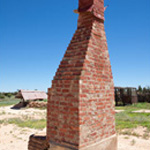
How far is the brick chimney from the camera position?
10.5 feet

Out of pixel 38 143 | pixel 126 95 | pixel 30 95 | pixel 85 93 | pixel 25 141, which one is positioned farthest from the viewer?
pixel 30 95

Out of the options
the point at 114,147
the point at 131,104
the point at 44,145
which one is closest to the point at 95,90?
the point at 114,147

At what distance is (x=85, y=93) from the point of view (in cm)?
327

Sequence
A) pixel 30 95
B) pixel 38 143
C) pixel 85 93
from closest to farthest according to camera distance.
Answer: pixel 85 93 → pixel 38 143 → pixel 30 95

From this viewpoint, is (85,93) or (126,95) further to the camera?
(126,95)

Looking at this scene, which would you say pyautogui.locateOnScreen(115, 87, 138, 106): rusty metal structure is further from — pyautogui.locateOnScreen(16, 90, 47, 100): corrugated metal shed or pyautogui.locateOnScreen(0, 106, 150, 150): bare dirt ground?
pyautogui.locateOnScreen(0, 106, 150, 150): bare dirt ground

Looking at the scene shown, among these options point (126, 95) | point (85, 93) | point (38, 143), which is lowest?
point (38, 143)

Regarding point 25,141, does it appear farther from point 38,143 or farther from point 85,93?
point 85,93

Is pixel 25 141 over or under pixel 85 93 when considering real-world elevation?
under

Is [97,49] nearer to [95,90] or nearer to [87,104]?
[95,90]

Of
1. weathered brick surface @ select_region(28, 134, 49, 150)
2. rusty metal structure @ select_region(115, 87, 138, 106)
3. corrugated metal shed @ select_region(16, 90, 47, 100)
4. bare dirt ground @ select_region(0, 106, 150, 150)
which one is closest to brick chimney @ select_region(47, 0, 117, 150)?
A: weathered brick surface @ select_region(28, 134, 49, 150)

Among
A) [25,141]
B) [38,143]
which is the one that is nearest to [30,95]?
[25,141]

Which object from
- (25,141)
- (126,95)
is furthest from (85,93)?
(126,95)

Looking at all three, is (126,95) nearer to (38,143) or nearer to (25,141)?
(25,141)
